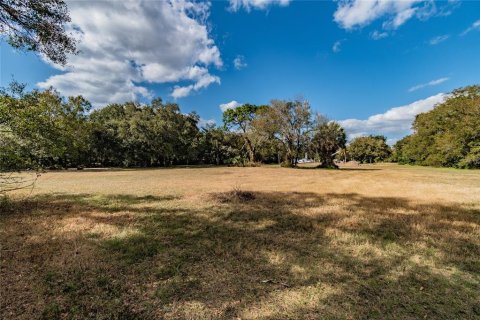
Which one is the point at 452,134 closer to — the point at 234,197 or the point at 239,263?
the point at 234,197

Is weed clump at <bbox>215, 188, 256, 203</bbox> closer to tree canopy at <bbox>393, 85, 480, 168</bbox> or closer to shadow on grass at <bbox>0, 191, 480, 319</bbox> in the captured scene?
shadow on grass at <bbox>0, 191, 480, 319</bbox>

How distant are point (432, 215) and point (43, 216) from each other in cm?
1290

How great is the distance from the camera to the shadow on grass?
3.46m

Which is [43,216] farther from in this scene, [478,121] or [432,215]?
[478,121]

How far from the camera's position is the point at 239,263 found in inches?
190

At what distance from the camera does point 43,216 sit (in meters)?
8.12

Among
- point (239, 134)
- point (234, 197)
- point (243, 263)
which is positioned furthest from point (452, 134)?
point (243, 263)

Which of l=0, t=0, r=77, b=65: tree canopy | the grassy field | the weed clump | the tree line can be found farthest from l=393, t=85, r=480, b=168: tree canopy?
l=0, t=0, r=77, b=65: tree canopy

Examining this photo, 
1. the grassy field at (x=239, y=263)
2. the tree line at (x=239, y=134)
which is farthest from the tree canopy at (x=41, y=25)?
the tree line at (x=239, y=134)

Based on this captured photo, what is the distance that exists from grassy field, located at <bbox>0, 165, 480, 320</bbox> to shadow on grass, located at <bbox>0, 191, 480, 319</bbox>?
2cm

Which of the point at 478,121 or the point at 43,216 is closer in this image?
the point at 43,216

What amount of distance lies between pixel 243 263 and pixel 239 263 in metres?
0.08

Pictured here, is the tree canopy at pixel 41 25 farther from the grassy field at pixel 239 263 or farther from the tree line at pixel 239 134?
the tree line at pixel 239 134

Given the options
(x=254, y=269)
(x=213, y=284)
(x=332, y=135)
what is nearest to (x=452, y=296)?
(x=254, y=269)
